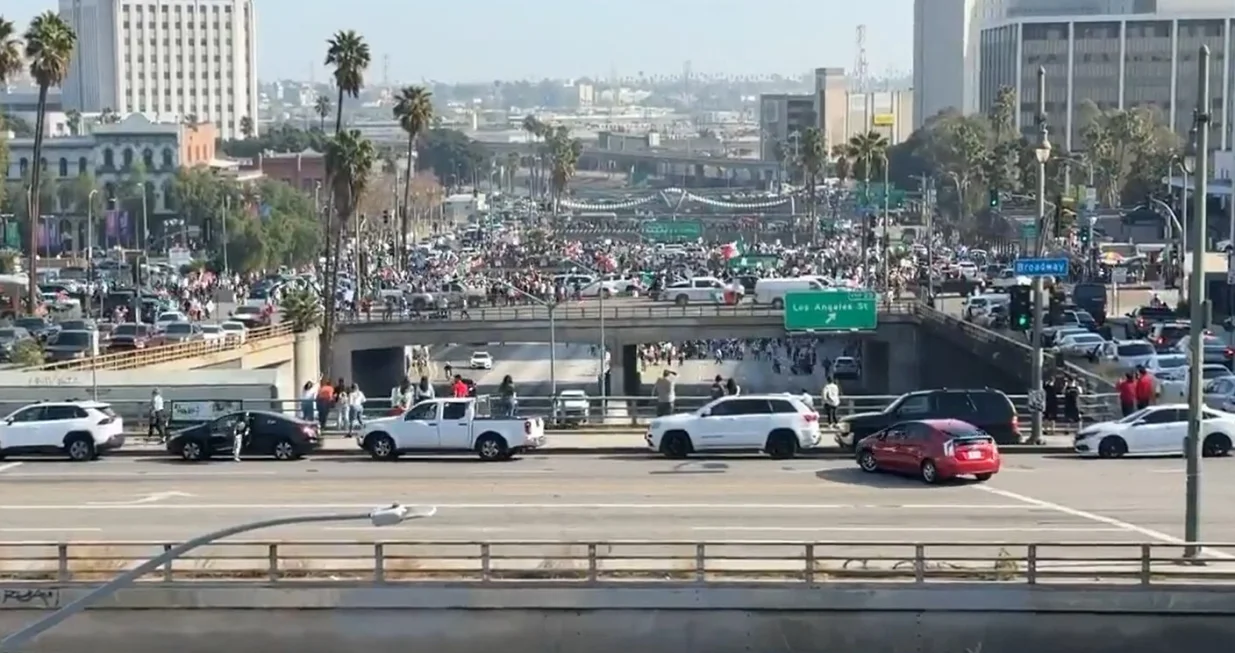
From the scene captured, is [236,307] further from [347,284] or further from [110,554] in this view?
[110,554]

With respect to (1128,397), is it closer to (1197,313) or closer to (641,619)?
(1197,313)

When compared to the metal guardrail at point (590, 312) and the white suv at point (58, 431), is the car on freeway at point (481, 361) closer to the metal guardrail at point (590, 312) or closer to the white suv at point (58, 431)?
the metal guardrail at point (590, 312)

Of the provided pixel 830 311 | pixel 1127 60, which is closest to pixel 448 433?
pixel 830 311

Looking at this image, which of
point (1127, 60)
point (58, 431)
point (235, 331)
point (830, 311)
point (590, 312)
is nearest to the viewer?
point (58, 431)

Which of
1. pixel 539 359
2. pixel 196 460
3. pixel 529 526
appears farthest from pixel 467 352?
pixel 529 526

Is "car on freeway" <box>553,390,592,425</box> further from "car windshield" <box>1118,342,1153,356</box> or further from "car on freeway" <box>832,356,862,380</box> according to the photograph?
"car on freeway" <box>832,356,862,380</box>

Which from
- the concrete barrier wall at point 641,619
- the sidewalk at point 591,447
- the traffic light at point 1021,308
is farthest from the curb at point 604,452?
the concrete barrier wall at point 641,619
